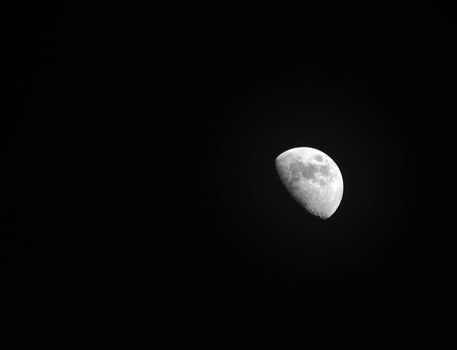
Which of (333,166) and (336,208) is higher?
(333,166)

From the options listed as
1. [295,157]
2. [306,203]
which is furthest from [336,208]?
[295,157]

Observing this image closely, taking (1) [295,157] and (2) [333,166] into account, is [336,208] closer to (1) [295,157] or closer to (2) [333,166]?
(2) [333,166]

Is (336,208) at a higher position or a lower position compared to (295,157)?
lower

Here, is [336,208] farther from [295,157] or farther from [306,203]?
[295,157]

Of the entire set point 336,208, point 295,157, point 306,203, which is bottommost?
point 306,203

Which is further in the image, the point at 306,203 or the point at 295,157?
the point at 295,157
